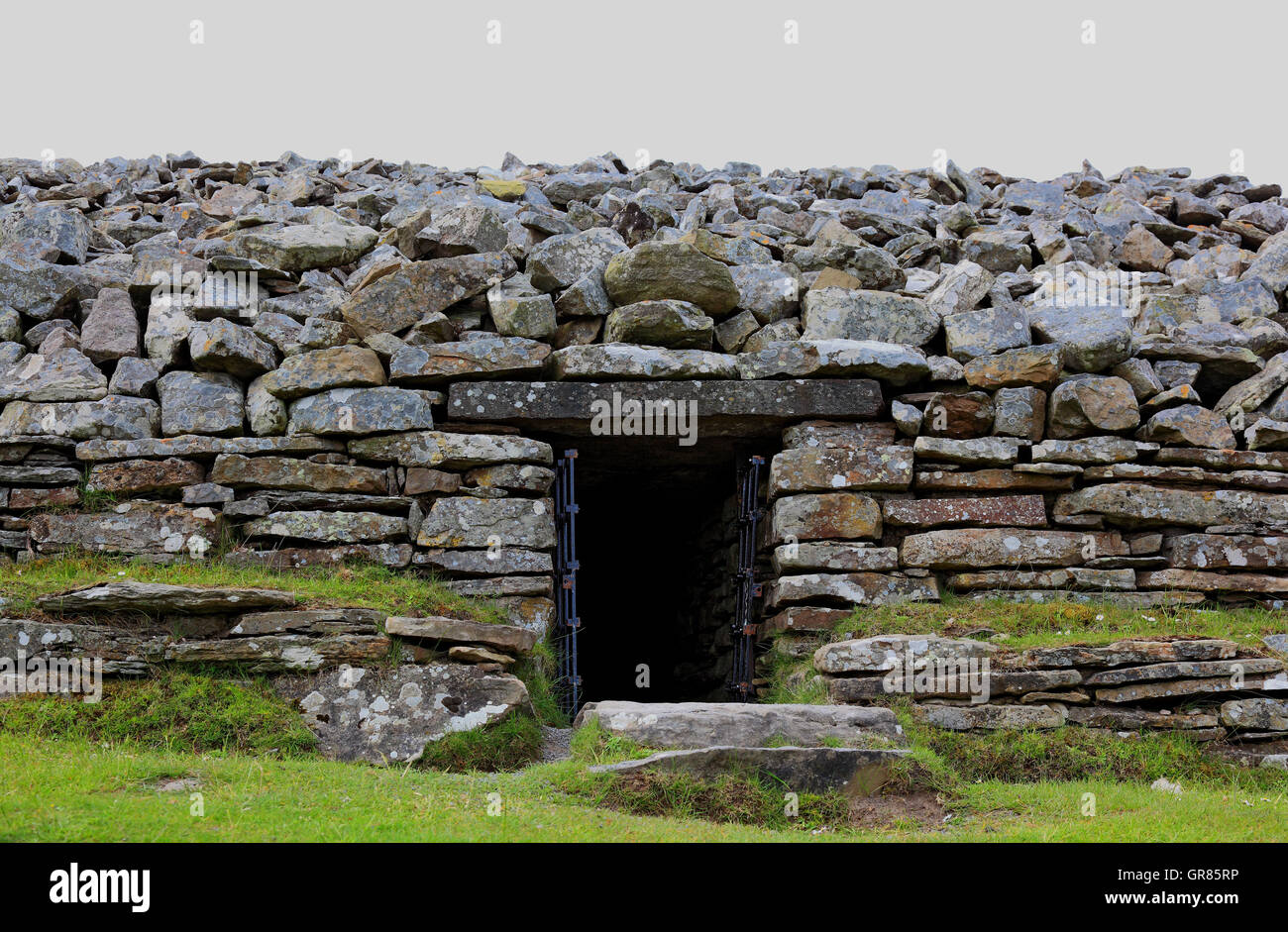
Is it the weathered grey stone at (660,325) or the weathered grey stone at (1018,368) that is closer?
the weathered grey stone at (1018,368)

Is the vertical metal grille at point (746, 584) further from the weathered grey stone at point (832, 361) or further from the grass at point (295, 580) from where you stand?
the grass at point (295, 580)

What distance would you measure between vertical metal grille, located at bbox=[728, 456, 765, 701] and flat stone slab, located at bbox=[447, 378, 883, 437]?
0.64 m

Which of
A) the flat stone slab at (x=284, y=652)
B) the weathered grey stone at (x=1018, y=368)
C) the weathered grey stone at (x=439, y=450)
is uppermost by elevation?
the weathered grey stone at (x=1018, y=368)

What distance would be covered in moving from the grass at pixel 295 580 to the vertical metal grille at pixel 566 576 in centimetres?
96

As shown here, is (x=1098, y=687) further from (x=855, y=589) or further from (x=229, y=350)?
(x=229, y=350)

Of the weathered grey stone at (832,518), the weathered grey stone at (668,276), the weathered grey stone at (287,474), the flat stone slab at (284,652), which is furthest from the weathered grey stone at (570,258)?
the flat stone slab at (284,652)

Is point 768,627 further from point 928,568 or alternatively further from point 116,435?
point 116,435

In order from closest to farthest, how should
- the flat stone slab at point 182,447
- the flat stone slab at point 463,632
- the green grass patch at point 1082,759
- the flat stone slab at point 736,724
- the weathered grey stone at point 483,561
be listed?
the flat stone slab at point 736,724
the green grass patch at point 1082,759
the flat stone slab at point 463,632
the weathered grey stone at point 483,561
the flat stone slab at point 182,447

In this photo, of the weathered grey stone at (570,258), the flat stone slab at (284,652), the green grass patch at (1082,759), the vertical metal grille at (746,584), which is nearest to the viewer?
the green grass patch at (1082,759)

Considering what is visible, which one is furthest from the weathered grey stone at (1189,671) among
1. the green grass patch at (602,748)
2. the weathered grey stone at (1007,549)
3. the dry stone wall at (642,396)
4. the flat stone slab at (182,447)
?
the flat stone slab at (182,447)

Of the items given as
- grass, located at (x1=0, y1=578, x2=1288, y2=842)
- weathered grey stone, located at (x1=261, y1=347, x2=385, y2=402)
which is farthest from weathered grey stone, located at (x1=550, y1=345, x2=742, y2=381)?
grass, located at (x1=0, y1=578, x2=1288, y2=842)

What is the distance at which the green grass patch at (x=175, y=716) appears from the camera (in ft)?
20.7

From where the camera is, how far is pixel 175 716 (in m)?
6.49

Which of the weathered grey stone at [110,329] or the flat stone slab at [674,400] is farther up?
the weathered grey stone at [110,329]
